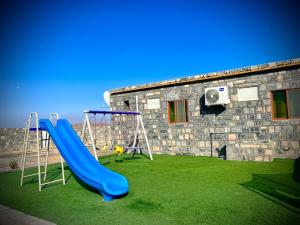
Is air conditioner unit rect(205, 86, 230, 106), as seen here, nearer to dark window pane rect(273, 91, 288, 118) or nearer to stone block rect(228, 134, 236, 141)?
stone block rect(228, 134, 236, 141)

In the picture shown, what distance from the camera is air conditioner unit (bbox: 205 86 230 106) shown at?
828 centimetres

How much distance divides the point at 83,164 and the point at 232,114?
5.77 meters

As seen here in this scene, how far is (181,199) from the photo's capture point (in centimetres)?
418

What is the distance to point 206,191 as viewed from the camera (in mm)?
4578

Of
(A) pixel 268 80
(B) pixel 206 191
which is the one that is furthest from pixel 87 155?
(A) pixel 268 80

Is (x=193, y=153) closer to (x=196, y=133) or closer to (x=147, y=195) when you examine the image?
(x=196, y=133)

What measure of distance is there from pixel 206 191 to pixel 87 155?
9.43 ft

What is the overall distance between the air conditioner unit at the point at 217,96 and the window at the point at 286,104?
1.57 metres

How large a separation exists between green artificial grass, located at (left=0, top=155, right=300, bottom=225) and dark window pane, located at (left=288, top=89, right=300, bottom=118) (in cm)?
181

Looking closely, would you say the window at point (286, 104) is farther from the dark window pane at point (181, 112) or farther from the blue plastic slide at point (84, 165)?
the blue plastic slide at point (84, 165)

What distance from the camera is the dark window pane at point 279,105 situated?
759 centimetres

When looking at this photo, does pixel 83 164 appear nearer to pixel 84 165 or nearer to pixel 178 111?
pixel 84 165

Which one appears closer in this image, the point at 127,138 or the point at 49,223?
the point at 49,223

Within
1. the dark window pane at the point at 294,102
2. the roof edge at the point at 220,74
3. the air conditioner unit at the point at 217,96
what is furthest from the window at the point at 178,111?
the dark window pane at the point at 294,102
